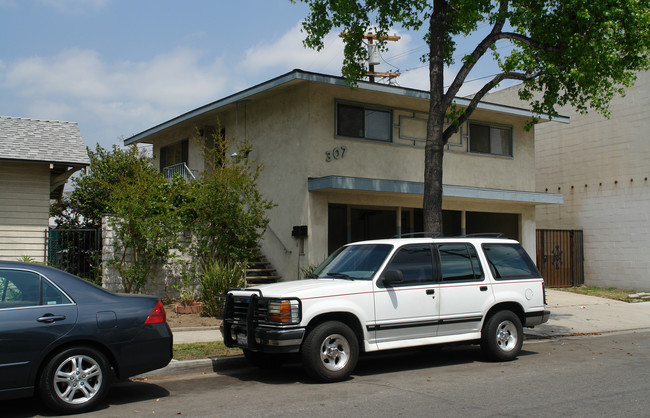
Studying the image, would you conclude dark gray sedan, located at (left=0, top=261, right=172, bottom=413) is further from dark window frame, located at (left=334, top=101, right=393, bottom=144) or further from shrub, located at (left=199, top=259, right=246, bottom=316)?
dark window frame, located at (left=334, top=101, right=393, bottom=144)

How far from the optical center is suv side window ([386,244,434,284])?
8930 millimetres

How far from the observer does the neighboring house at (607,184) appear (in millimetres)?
21453

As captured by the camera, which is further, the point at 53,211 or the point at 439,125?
the point at 53,211

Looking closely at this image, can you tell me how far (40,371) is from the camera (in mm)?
6402

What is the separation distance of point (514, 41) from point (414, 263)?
7914 mm

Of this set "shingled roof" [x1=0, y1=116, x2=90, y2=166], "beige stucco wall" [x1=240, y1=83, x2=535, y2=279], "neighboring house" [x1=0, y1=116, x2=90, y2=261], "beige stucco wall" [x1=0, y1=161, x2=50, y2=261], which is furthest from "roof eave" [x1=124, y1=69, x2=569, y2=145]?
"beige stucco wall" [x1=0, y1=161, x2=50, y2=261]

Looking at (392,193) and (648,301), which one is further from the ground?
(392,193)

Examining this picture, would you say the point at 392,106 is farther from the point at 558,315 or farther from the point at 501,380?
the point at 501,380

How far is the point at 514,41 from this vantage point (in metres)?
14.6

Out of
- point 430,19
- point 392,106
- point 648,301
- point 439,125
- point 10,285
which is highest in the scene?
point 430,19

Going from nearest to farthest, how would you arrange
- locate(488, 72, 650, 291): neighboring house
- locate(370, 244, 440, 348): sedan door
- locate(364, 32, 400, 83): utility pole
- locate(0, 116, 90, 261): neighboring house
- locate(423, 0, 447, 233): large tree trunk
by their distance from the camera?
locate(370, 244, 440, 348): sedan door, locate(423, 0, 447, 233): large tree trunk, locate(0, 116, 90, 261): neighboring house, locate(488, 72, 650, 291): neighboring house, locate(364, 32, 400, 83): utility pole

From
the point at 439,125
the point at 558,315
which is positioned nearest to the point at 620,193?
the point at 558,315

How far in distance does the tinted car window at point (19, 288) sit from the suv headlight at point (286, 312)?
110 inches

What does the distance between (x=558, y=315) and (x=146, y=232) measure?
398 inches
